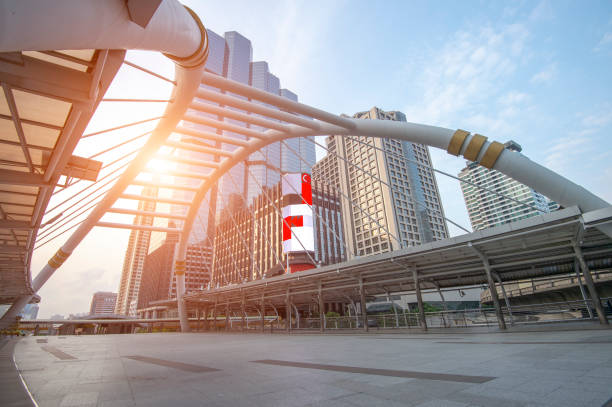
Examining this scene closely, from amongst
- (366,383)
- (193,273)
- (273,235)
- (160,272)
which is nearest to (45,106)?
(366,383)

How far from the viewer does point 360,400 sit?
3086 millimetres

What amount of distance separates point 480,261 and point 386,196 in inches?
2879

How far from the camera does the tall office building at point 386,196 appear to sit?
282 ft

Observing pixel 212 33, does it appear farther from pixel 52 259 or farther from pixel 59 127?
pixel 59 127

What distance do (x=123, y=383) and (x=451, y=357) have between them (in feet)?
20.0

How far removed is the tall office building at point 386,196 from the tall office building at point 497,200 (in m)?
60.7

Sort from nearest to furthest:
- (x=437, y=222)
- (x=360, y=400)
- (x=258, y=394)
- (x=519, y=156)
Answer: (x=360, y=400)
(x=258, y=394)
(x=519, y=156)
(x=437, y=222)

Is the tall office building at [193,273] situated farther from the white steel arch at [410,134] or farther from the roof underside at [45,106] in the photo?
the roof underside at [45,106]

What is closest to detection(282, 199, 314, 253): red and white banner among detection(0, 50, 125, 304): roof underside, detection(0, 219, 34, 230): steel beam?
detection(0, 219, 34, 230): steel beam

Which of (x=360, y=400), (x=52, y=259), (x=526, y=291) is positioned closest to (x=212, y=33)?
(x=52, y=259)

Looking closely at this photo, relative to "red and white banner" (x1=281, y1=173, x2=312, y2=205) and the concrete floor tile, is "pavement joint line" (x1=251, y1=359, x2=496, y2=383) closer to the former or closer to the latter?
the concrete floor tile

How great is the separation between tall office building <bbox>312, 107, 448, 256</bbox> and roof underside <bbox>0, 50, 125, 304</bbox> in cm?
7785

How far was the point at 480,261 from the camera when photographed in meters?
14.4

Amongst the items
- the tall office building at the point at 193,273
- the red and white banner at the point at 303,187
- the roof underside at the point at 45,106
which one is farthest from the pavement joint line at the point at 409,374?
the tall office building at the point at 193,273
